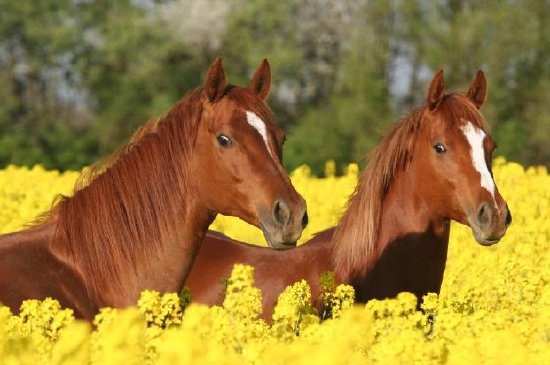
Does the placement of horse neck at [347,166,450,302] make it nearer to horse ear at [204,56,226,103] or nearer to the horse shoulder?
horse ear at [204,56,226,103]

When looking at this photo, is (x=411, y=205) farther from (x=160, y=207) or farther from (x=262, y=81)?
(x=160, y=207)

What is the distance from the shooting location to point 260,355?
3.90 meters

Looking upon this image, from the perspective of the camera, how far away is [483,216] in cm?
703

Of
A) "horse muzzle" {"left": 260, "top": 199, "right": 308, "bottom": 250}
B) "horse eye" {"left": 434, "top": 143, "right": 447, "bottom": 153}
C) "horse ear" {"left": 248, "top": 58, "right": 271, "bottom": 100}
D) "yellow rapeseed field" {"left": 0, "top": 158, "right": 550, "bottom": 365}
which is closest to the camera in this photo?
"yellow rapeseed field" {"left": 0, "top": 158, "right": 550, "bottom": 365}

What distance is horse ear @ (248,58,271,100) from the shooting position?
6309 millimetres

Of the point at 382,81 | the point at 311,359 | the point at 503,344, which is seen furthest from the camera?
the point at 382,81

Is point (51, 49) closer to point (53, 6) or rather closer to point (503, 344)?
point (53, 6)

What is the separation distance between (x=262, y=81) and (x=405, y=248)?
Answer: 1.56 metres

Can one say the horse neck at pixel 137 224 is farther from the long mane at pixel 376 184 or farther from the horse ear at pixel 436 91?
the horse ear at pixel 436 91

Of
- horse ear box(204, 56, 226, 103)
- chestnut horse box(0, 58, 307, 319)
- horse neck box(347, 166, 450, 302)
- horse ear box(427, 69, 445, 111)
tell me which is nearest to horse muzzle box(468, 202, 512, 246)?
horse neck box(347, 166, 450, 302)

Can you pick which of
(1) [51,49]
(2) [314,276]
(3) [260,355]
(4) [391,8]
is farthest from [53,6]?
(3) [260,355]

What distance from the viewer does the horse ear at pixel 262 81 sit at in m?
6.31

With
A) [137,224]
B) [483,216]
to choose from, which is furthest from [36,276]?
[483,216]

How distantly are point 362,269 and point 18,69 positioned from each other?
1630 inches
